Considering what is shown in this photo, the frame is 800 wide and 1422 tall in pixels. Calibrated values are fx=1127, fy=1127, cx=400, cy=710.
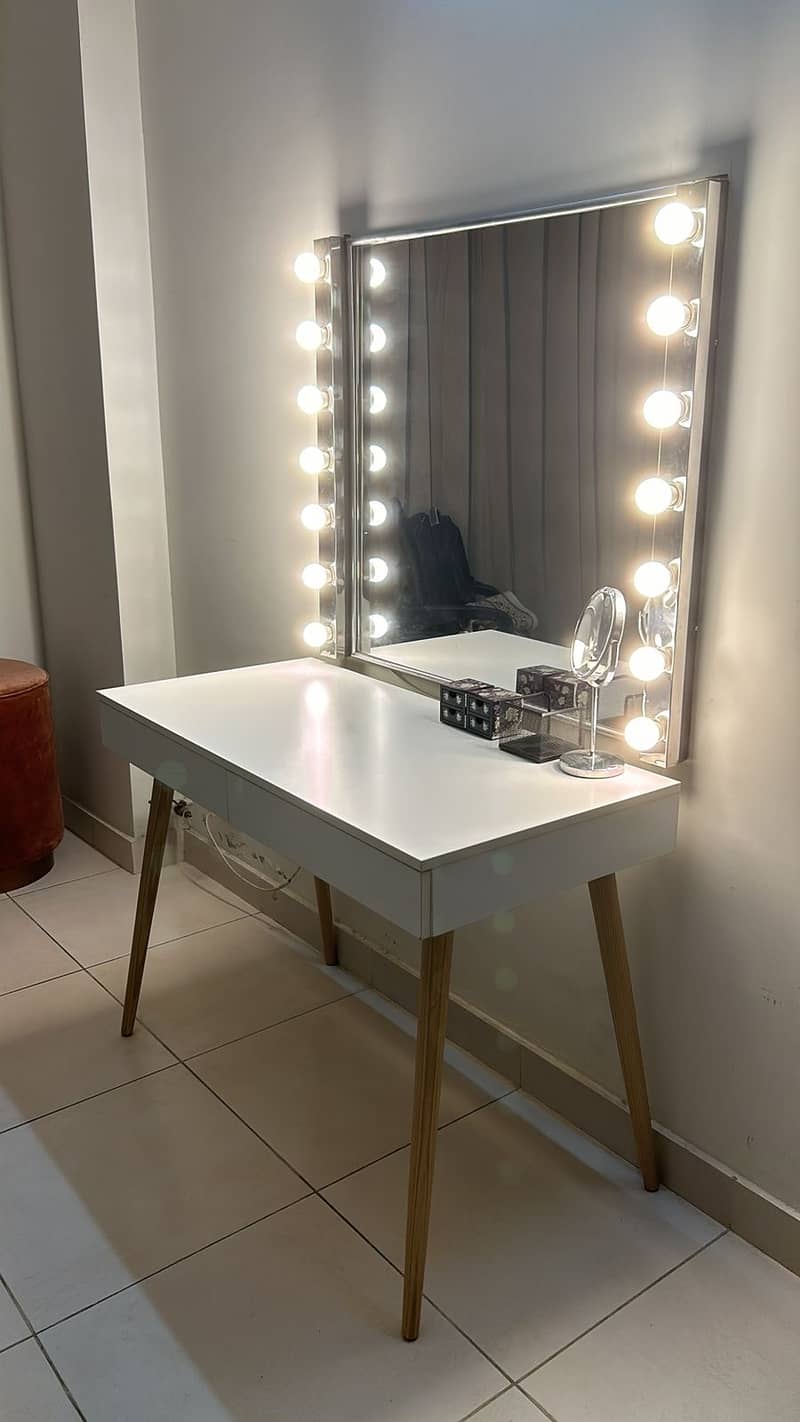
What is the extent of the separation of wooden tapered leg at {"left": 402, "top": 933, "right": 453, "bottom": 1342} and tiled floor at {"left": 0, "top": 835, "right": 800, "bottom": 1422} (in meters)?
0.10

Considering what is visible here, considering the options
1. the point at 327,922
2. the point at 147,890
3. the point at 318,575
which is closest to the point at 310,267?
the point at 318,575

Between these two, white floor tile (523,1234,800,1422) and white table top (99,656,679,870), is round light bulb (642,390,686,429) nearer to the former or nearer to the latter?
white table top (99,656,679,870)

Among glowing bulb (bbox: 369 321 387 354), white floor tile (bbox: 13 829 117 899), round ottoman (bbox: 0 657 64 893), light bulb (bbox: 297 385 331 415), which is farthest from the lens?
white floor tile (bbox: 13 829 117 899)

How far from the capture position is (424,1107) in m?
1.50

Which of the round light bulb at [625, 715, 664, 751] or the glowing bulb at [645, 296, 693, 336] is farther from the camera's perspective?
the round light bulb at [625, 715, 664, 751]

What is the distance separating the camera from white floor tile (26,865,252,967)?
8.75 ft

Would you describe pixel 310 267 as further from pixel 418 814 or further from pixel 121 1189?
pixel 121 1189

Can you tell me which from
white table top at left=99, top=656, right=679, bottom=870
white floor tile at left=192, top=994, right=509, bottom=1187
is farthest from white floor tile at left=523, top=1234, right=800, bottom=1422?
white table top at left=99, top=656, right=679, bottom=870

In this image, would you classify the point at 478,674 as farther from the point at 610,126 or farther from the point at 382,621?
the point at 610,126

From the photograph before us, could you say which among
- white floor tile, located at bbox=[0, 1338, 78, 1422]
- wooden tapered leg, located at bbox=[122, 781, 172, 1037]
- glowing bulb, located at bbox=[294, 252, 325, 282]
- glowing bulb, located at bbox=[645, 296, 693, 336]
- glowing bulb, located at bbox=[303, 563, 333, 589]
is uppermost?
glowing bulb, located at bbox=[294, 252, 325, 282]

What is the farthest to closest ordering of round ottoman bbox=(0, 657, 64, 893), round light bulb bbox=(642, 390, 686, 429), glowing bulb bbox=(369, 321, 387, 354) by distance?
round ottoman bbox=(0, 657, 64, 893) < glowing bulb bbox=(369, 321, 387, 354) < round light bulb bbox=(642, 390, 686, 429)

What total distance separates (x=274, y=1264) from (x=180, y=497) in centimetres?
178

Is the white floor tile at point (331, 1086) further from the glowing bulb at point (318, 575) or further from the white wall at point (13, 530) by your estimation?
the white wall at point (13, 530)

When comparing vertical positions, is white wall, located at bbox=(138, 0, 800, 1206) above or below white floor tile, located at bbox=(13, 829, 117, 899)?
above
